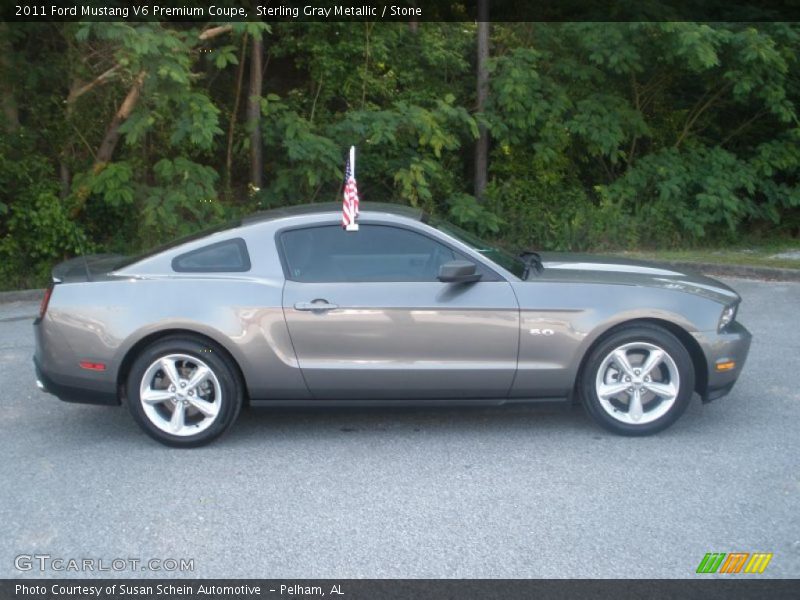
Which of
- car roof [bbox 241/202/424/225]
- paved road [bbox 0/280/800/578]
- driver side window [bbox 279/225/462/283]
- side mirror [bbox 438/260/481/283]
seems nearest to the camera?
paved road [bbox 0/280/800/578]

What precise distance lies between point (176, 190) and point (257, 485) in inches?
299

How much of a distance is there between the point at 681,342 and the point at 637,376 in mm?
383

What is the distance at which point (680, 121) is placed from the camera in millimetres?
15516

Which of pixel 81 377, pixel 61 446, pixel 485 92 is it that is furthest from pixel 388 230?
pixel 485 92

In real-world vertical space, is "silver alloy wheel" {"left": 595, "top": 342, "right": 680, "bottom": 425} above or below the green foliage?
below

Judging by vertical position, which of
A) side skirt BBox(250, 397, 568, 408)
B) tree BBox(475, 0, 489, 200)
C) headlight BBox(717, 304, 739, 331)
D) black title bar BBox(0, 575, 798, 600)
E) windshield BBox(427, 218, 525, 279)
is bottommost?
black title bar BBox(0, 575, 798, 600)

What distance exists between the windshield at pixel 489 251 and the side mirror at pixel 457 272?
340 mm

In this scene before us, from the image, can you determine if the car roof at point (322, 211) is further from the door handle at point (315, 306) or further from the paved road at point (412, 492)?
the paved road at point (412, 492)

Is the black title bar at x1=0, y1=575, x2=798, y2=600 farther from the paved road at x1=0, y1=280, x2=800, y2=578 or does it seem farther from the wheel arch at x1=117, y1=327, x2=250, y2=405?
the wheel arch at x1=117, y1=327, x2=250, y2=405

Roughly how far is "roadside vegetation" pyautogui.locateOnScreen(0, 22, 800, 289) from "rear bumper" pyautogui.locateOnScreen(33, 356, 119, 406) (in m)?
5.91

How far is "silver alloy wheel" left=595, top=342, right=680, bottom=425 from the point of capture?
5.76 metres

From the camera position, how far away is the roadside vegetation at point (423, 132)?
40.3ft

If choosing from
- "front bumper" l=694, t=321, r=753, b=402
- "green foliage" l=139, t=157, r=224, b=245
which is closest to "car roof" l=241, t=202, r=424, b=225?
"front bumper" l=694, t=321, r=753, b=402

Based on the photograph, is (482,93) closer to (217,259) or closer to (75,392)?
(217,259)
